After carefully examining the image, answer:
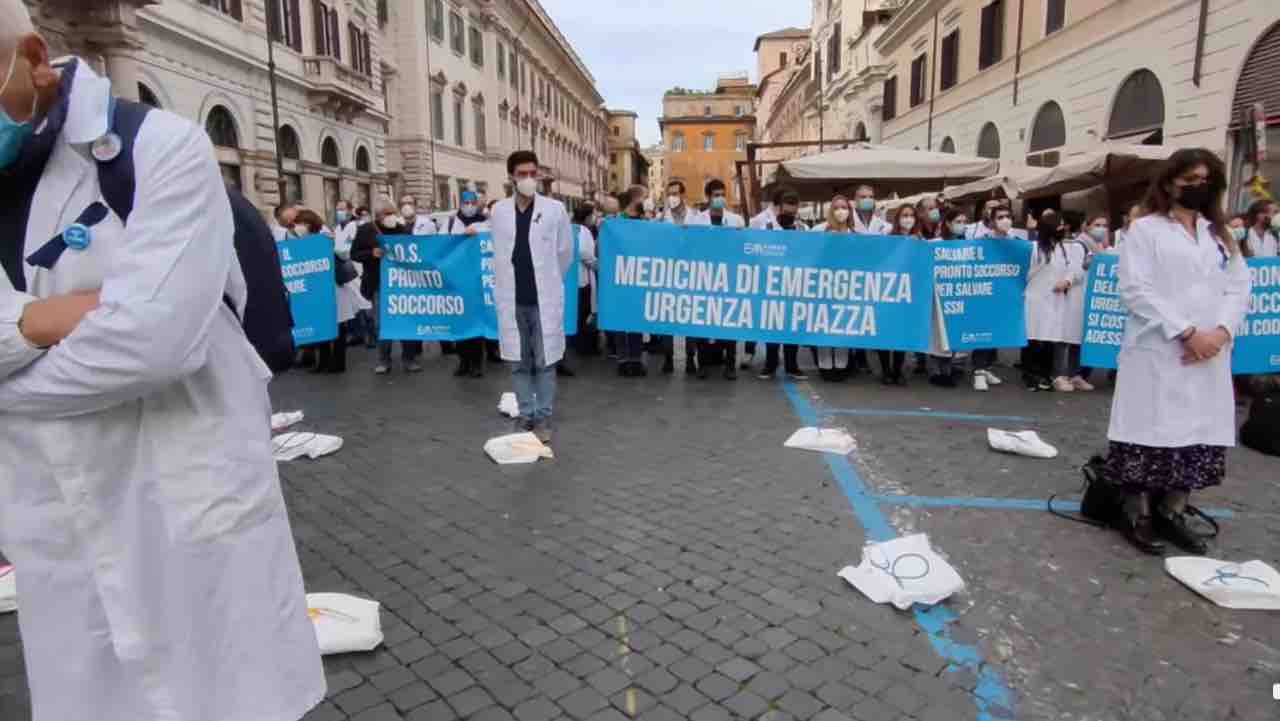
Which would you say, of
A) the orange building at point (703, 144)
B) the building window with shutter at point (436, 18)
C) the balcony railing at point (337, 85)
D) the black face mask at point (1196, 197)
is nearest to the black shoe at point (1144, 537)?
the black face mask at point (1196, 197)

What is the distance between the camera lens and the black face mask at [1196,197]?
3.84 meters

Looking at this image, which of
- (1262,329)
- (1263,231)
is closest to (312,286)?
(1262,329)

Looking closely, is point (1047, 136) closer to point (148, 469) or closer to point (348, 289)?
point (348, 289)

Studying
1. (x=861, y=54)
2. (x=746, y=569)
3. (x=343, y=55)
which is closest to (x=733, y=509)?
(x=746, y=569)

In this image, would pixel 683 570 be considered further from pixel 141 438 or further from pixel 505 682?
pixel 141 438

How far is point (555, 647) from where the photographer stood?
10.0 ft

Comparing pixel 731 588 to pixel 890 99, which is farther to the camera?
pixel 890 99

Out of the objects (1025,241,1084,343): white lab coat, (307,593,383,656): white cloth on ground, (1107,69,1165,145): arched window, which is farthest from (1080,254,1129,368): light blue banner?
(1107,69,1165,145): arched window

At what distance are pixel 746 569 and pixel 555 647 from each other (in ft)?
3.57

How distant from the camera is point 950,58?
2716cm

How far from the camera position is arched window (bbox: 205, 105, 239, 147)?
22562 mm

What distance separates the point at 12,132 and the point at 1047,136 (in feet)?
76.1

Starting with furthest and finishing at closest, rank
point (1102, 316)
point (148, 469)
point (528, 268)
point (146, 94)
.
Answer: point (146, 94) → point (1102, 316) → point (528, 268) → point (148, 469)

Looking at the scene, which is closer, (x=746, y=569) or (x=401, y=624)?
(x=401, y=624)
